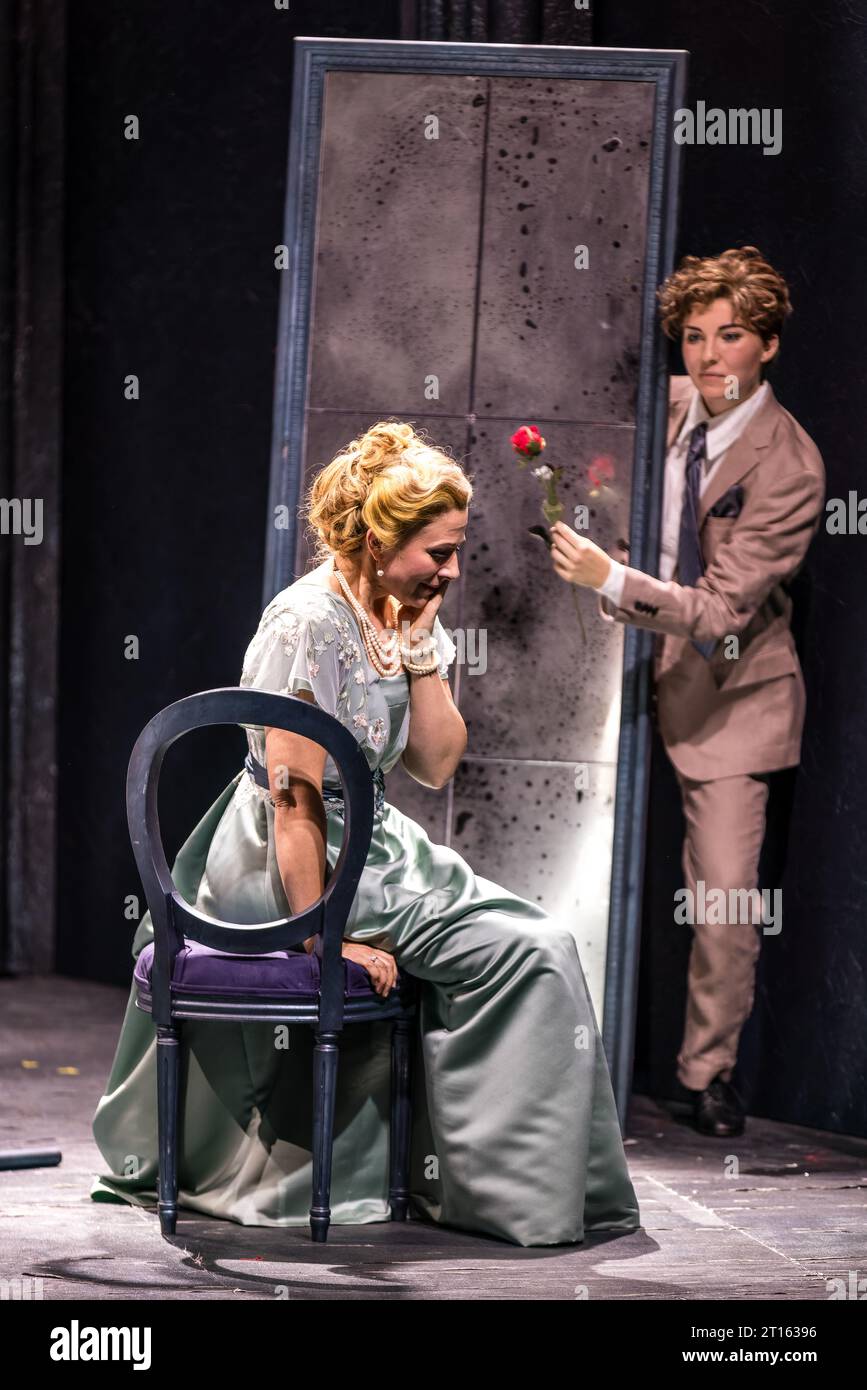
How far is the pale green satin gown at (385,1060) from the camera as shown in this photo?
3.57 meters

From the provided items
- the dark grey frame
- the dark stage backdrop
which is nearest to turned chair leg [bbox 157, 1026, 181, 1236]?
the dark grey frame

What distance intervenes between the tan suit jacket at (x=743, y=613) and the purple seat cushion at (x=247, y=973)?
149cm

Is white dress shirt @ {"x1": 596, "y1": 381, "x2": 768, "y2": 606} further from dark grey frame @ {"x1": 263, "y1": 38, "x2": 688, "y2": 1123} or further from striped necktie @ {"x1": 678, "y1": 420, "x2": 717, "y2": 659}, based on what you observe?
dark grey frame @ {"x1": 263, "y1": 38, "x2": 688, "y2": 1123}

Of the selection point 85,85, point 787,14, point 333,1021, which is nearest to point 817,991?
point 333,1021

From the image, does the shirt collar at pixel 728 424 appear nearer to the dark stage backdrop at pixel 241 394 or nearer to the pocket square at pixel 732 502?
the pocket square at pixel 732 502

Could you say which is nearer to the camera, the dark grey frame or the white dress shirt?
the dark grey frame

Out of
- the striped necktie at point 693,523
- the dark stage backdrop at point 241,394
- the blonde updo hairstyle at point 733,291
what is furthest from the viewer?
the dark stage backdrop at point 241,394

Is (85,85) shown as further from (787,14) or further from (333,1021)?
(333,1021)

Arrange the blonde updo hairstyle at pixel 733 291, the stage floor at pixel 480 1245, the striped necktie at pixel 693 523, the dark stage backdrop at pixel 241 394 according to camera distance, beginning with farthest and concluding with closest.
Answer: the dark stage backdrop at pixel 241 394, the striped necktie at pixel 693 523, the blonde updo hairstyle at pixel 733 291, the stage floor at pixel 480 1245

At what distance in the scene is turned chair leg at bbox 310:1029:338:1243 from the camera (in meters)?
3.50

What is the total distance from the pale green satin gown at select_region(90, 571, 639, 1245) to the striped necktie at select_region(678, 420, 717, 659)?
1041 mm

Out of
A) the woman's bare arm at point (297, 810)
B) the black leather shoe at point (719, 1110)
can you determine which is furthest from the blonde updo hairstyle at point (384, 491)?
the black leather shoe at point (719, 1110)

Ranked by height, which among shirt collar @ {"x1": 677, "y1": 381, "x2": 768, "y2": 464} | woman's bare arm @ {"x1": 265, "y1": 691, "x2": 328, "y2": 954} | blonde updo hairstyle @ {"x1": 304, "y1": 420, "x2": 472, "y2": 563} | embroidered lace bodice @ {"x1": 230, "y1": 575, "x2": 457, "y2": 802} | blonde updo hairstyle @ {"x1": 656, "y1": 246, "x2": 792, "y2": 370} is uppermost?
blonde updo hairstyle @ {"x1": 656, "y1": 246, "x2": 792, "y2": 370}

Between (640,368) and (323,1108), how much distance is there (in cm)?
204
